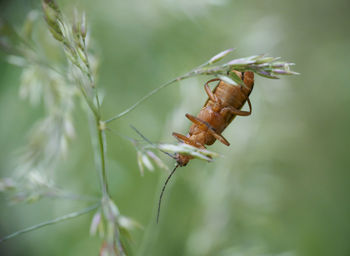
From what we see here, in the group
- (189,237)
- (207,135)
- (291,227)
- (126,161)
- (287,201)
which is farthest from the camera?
(287,201)

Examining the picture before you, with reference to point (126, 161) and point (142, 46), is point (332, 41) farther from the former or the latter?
point (126, 161)

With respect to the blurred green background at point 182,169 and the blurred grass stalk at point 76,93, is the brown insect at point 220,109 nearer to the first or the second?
the blurred green background at point 182,169

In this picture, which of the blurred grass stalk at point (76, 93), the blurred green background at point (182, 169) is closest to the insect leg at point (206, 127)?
the blurred green background at point (182, 169)

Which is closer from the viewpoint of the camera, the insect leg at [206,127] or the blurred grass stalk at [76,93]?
the blurred grass stalk at [76,93]

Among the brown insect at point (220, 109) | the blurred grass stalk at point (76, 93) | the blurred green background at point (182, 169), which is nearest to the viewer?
the blurred grass stalk at point (76, 93)

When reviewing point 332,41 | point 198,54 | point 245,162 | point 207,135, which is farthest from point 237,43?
point 332,41

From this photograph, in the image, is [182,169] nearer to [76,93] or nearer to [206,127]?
[206,127]

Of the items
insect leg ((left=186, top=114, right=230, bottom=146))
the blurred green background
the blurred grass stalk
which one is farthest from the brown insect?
the blurred grass stalk
